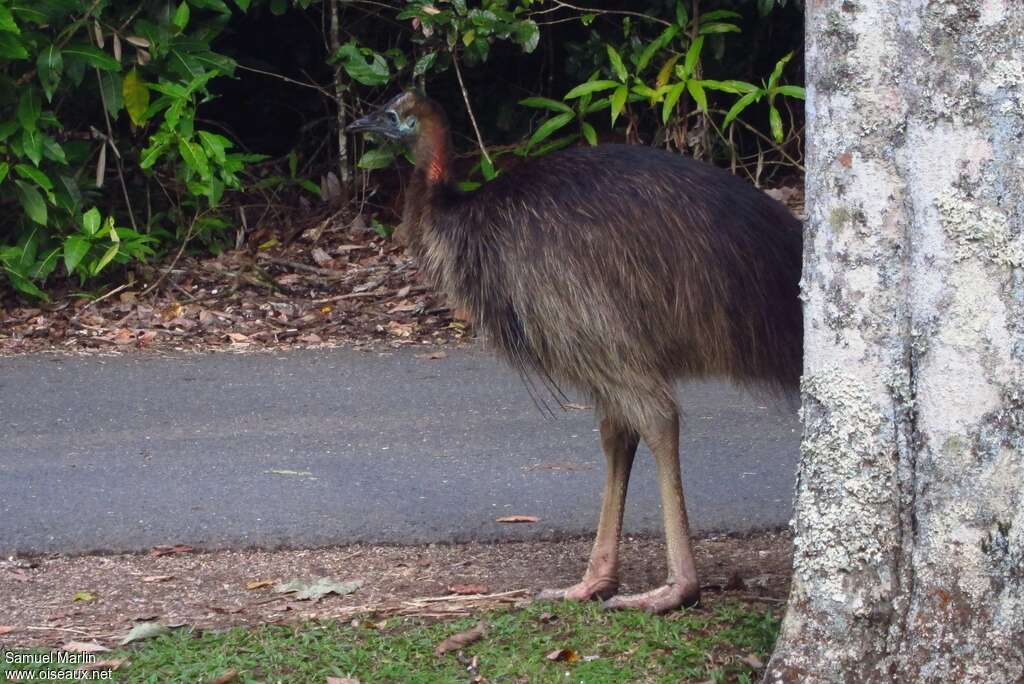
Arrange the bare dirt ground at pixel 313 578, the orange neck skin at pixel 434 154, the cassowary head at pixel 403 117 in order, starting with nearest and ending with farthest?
the bare dirt ground at pixel 313 578, the orange neck skin at pixel 434 154, the cassowary head at pixel 403 117

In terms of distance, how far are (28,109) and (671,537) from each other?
16.7 feet

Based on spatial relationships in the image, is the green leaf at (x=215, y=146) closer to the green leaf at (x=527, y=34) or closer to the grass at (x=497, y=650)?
the green leaf at (x=527, y=34)

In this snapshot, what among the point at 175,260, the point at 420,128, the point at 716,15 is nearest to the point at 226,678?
the point at 420,128

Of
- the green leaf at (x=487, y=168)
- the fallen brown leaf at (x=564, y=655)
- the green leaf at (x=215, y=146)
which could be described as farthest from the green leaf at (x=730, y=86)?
the fallen brown leaf at (x=564, y=655)

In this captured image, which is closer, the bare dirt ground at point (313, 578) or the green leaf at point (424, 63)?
the bare dirt ground at point (313, 578)

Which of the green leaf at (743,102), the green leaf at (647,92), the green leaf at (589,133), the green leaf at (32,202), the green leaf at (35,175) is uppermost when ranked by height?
the green leaf at (647,92)

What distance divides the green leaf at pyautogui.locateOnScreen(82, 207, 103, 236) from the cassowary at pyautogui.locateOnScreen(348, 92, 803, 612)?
13.9ft

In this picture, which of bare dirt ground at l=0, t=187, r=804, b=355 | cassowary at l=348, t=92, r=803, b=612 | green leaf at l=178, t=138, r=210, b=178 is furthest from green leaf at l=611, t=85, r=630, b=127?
cassowary at l=348, t=92, r=803, b=612

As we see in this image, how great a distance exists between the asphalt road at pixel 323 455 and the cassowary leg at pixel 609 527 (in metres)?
0.47

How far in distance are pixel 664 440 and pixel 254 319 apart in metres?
4.40

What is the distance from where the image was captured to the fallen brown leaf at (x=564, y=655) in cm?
384

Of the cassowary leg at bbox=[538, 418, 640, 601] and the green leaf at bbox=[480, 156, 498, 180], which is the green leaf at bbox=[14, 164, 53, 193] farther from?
the cassowary leg at bbox=[538, 418, 640, 601]

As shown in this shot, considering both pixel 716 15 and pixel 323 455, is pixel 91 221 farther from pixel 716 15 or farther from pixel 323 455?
pixel 716 15

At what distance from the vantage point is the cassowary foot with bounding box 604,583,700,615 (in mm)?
4199
